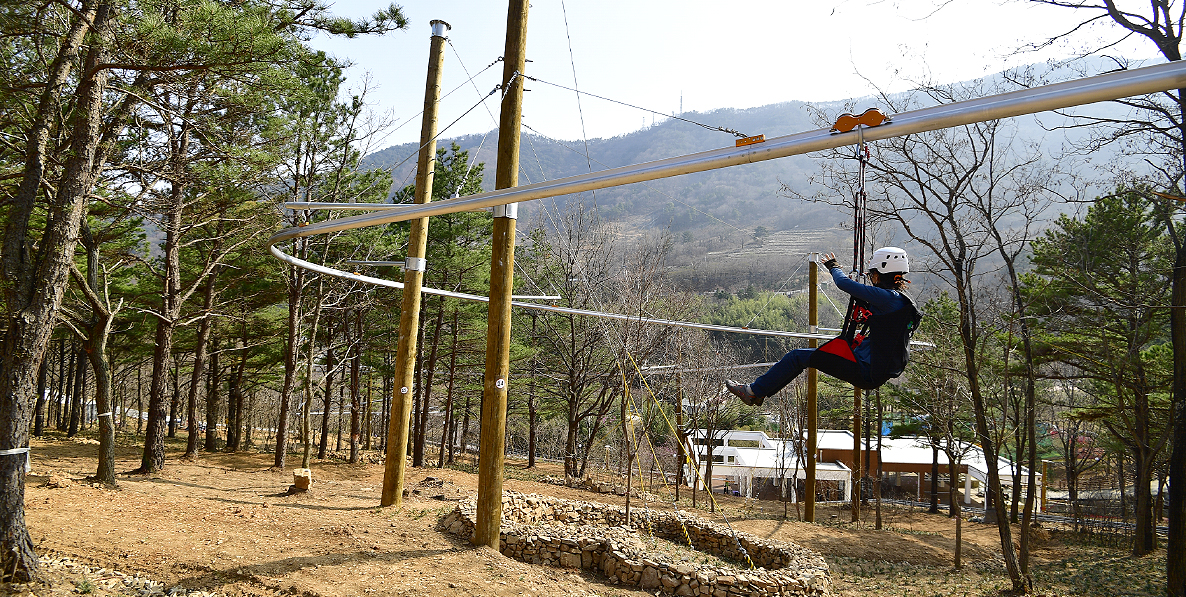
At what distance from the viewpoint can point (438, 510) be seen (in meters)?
9.68

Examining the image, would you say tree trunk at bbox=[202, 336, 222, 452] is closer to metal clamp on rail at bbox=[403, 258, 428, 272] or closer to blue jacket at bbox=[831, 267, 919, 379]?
metal clamp on rail at bbox=[403, 258, 428, 272]

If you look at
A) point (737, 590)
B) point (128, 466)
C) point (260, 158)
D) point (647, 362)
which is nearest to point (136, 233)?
point (128, 466)

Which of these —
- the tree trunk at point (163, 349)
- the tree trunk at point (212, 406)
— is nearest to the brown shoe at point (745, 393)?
the tree trunk at point (163, 349)

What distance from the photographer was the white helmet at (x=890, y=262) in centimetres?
380

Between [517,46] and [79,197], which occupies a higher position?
[517,46]

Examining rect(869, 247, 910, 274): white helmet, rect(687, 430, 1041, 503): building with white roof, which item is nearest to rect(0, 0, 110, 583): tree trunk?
rect(869, 247, 910, 274): white helmet

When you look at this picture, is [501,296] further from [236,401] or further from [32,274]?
[236,401]

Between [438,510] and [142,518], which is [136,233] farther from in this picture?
[438,510]

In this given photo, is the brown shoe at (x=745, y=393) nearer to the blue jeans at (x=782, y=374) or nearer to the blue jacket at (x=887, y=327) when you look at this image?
the blue jeans at (x=782, y=374)

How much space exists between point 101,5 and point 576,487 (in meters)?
13.0

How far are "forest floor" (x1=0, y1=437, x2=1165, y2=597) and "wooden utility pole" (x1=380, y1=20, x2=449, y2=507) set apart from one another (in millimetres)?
624

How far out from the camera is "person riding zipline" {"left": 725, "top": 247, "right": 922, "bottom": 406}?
358 cm

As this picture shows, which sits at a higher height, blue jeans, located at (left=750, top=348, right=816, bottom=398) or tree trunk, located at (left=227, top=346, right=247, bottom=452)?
blue jeans, located at (left=750, top=348, right=816, bottom=398)

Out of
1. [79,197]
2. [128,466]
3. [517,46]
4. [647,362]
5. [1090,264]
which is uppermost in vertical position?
[517,46]
